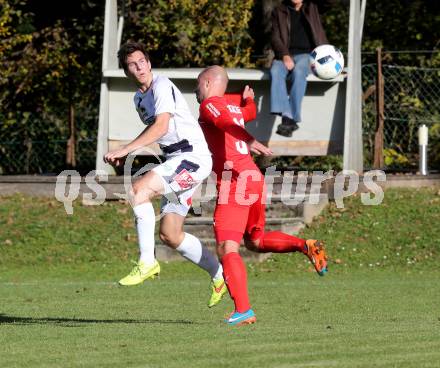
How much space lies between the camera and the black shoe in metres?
17.9

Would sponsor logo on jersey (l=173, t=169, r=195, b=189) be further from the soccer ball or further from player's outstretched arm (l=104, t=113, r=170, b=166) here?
the soccer ball

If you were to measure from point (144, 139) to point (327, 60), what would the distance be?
23.8 ft

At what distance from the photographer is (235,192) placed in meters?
9.77

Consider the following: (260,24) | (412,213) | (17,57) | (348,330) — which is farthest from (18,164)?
(348,330)

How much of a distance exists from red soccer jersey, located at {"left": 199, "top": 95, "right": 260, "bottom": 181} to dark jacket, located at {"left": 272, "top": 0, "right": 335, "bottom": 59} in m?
7.55

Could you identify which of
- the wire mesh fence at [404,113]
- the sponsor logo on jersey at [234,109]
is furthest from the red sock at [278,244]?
the wire mesh fence at [404,113]

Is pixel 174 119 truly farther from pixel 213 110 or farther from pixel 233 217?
pixel 233 217

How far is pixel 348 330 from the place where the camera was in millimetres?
8812

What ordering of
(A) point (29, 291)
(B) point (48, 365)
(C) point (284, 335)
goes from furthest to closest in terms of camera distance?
(A) point (29, 291) < (C) point (284, 335) < (B) point (48, 365)

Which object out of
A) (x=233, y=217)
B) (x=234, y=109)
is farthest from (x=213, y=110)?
(x=233, y=217)

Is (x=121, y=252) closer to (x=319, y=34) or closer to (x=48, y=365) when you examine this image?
(x=319, y=34)

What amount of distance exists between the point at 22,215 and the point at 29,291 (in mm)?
4078

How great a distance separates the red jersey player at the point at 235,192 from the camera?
9.52 m

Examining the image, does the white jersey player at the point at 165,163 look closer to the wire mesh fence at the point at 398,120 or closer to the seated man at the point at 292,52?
the seated man at the point at 292,52
